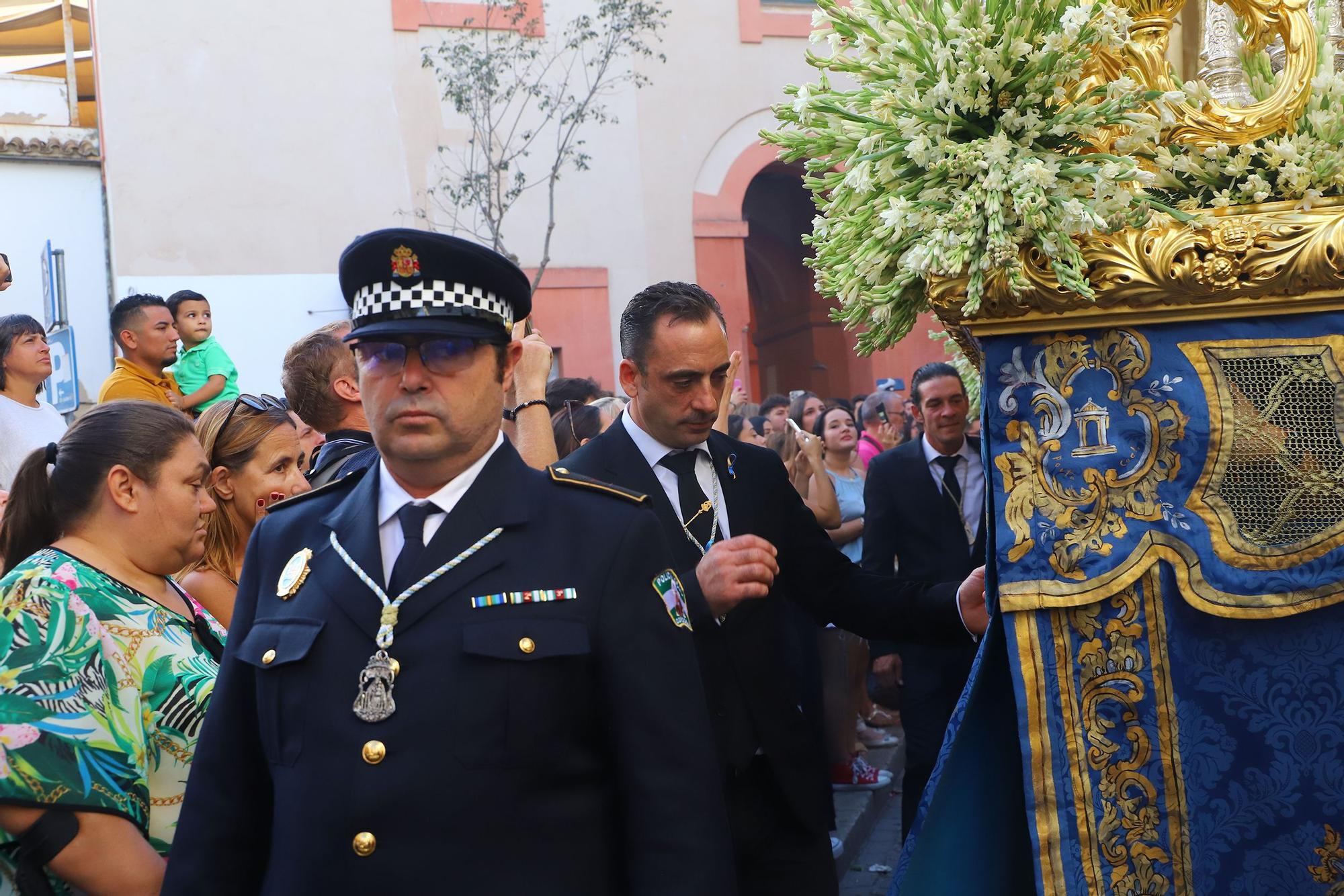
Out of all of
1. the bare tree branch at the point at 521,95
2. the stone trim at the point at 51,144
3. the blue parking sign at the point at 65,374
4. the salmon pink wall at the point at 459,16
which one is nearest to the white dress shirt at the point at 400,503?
the blue parking sign at the point at 65,374

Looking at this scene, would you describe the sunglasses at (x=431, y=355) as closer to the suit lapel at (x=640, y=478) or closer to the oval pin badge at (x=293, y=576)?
the oval pin badge at (x=293, y=576)

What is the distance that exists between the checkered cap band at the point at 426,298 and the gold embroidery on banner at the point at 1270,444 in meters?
1.50

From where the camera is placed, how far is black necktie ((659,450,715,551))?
3.41 metres

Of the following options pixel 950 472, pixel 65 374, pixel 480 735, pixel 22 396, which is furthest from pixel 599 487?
pixel 65 374

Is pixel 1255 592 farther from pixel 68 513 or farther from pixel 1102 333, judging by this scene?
pixel 68 513

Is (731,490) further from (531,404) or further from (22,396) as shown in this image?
(22,396)

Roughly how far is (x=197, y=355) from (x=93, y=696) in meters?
5.34

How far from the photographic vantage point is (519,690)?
2008mm

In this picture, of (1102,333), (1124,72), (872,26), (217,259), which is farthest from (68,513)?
(217,259)

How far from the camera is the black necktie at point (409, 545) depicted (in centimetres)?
212

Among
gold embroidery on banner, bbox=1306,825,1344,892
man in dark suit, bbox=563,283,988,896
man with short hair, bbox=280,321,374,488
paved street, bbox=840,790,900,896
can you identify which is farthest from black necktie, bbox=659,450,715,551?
paved street, bbox=840,790,900,896

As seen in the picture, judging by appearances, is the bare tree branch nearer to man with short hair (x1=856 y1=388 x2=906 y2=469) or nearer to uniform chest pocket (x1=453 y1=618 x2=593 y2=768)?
man with short hair (x1=856 y1=388 x2=906 y2=469)

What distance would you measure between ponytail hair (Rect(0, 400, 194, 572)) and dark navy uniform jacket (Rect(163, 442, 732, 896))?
0.82 m

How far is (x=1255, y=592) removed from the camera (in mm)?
2686
